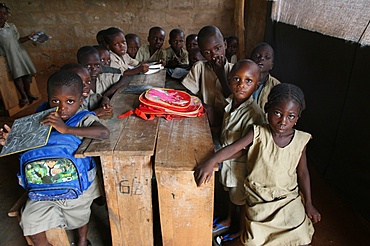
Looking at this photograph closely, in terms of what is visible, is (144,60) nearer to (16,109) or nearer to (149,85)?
(149,85)

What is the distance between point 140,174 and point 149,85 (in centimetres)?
116

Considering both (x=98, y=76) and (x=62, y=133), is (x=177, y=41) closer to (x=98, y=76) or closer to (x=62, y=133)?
(x=98, y=76)

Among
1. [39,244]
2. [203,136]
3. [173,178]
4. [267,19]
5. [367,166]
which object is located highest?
A: [267,19]

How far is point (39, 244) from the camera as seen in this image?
61.0 inches

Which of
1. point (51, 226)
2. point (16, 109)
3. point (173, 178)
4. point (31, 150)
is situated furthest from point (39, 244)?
point (16, 109)

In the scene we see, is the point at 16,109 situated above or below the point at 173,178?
below

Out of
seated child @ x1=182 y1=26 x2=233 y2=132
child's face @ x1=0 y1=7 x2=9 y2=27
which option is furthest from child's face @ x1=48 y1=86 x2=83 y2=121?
child's face @ x1=0 y1=7 x2=9 y2=27

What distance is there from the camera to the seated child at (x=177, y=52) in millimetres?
3566

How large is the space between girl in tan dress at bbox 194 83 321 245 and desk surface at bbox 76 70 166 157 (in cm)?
41

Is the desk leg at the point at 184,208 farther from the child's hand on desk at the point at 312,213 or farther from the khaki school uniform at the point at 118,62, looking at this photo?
the khaki school uniform at the point at 118,62

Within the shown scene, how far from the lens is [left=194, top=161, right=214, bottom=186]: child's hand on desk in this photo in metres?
1.35

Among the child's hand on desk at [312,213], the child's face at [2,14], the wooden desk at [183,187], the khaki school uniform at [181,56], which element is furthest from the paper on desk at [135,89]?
the child's face at [2,14]

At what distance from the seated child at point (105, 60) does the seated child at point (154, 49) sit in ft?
3.30

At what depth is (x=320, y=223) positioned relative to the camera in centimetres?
204
